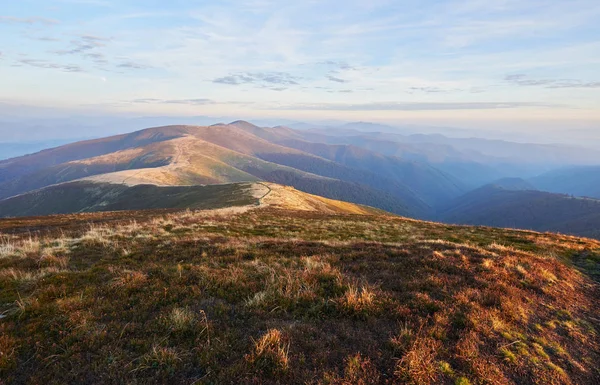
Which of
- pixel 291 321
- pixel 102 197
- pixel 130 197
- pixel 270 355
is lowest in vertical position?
pixel 102 197

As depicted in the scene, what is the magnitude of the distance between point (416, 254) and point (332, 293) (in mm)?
7351

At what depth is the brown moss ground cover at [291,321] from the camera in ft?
19.4

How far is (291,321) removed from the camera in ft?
25.3

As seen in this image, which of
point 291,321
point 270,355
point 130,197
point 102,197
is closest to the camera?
point 270,355

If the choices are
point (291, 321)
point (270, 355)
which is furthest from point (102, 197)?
point (270, 355)

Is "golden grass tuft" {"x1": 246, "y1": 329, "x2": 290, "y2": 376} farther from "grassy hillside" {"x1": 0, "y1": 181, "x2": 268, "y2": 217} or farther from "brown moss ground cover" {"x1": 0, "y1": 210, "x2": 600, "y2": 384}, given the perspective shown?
"grassy hillside" {"x1": 0, "y1": 181, "x2": 268, "y2": 217}

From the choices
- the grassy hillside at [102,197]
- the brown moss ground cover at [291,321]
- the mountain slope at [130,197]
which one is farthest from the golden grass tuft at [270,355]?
the grassy hillside at [102,197]

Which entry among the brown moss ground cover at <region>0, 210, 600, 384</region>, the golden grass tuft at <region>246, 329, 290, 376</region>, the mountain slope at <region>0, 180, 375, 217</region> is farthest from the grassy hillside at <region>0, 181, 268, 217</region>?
the golden grass tuft at <region>246, 329, 290, 376</region>

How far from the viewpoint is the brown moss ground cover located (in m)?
5.91

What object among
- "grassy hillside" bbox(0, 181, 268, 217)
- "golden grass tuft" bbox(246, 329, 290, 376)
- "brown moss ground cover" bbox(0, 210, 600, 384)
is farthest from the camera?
"grassy hillside" bbox(0, 181, 268, 217)

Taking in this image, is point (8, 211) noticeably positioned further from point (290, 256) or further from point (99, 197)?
point (290, 256)

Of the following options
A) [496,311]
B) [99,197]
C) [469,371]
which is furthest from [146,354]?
[99,197]

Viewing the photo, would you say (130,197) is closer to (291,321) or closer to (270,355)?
(291,321)

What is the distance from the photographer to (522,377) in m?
6.43
